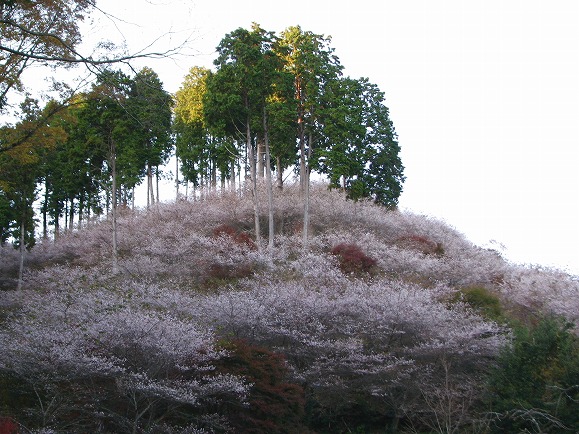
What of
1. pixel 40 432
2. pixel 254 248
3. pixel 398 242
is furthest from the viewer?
pixel 398 242

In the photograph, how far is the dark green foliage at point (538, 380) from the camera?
464 inches

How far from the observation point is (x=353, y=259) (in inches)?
885

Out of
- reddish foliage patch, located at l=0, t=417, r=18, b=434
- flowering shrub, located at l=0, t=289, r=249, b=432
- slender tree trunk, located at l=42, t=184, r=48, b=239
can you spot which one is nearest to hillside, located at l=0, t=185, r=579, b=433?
flowering shrub, located at l=0, t=289, r=249, b=432

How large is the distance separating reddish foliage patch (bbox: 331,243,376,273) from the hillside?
7cm

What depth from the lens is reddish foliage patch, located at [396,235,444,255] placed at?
26.0m

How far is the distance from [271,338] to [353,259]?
7.91 meters

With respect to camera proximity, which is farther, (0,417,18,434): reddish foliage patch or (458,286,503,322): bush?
(458,286,503,322): bush

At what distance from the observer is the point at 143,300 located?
14.8 meters

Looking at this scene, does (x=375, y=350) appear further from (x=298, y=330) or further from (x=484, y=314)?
(x=484, y=314)

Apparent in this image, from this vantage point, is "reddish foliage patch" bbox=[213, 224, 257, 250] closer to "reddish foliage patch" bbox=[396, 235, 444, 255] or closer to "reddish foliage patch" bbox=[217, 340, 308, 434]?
"reddish foliage patch" bbox=[396, 235, 444, 255]

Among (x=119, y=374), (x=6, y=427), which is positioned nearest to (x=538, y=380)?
(x=119, y=374)

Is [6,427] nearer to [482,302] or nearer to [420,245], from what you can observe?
[482,302]

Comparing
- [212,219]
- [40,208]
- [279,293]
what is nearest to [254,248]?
[212,219]

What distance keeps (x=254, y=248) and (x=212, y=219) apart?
5.73 meters
